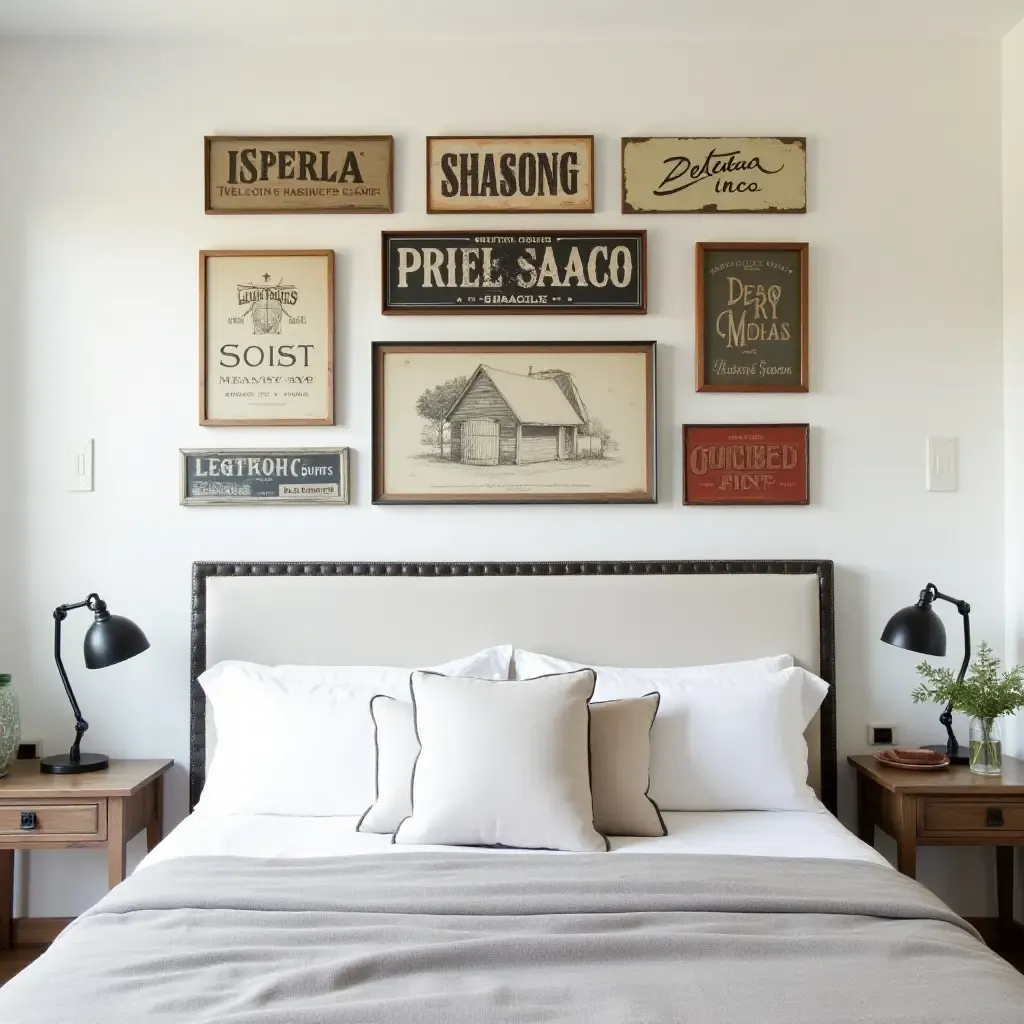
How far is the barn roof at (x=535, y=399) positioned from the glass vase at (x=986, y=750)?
1.41 m

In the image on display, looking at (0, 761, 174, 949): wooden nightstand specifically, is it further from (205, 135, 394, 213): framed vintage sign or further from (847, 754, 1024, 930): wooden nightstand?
(847, 754, 1024, 930): wooden nightstand

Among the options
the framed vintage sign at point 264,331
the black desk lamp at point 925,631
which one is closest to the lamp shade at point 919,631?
the black desk lamp at point 925,631

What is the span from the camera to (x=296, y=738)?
2475 millimetres

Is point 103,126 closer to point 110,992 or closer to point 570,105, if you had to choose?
point 570,105

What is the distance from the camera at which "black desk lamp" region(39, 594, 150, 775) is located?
258 cm

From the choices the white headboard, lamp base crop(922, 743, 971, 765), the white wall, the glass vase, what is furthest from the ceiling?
lamp base crop(922, 743, 971, 765)

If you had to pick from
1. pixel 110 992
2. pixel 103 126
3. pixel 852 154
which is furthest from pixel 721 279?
pixel 110 992

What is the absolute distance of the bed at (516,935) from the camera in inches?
54.8

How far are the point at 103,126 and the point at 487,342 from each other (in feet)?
4.40

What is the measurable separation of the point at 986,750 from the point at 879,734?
339 millimetres

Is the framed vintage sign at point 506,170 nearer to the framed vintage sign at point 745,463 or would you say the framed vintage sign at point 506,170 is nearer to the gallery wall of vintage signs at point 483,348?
the gallery wall of vintage signs at point 483,348

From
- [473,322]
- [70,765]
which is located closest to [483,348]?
[473,322]

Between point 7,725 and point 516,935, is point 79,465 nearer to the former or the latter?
point 7,725

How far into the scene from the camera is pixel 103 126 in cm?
288
